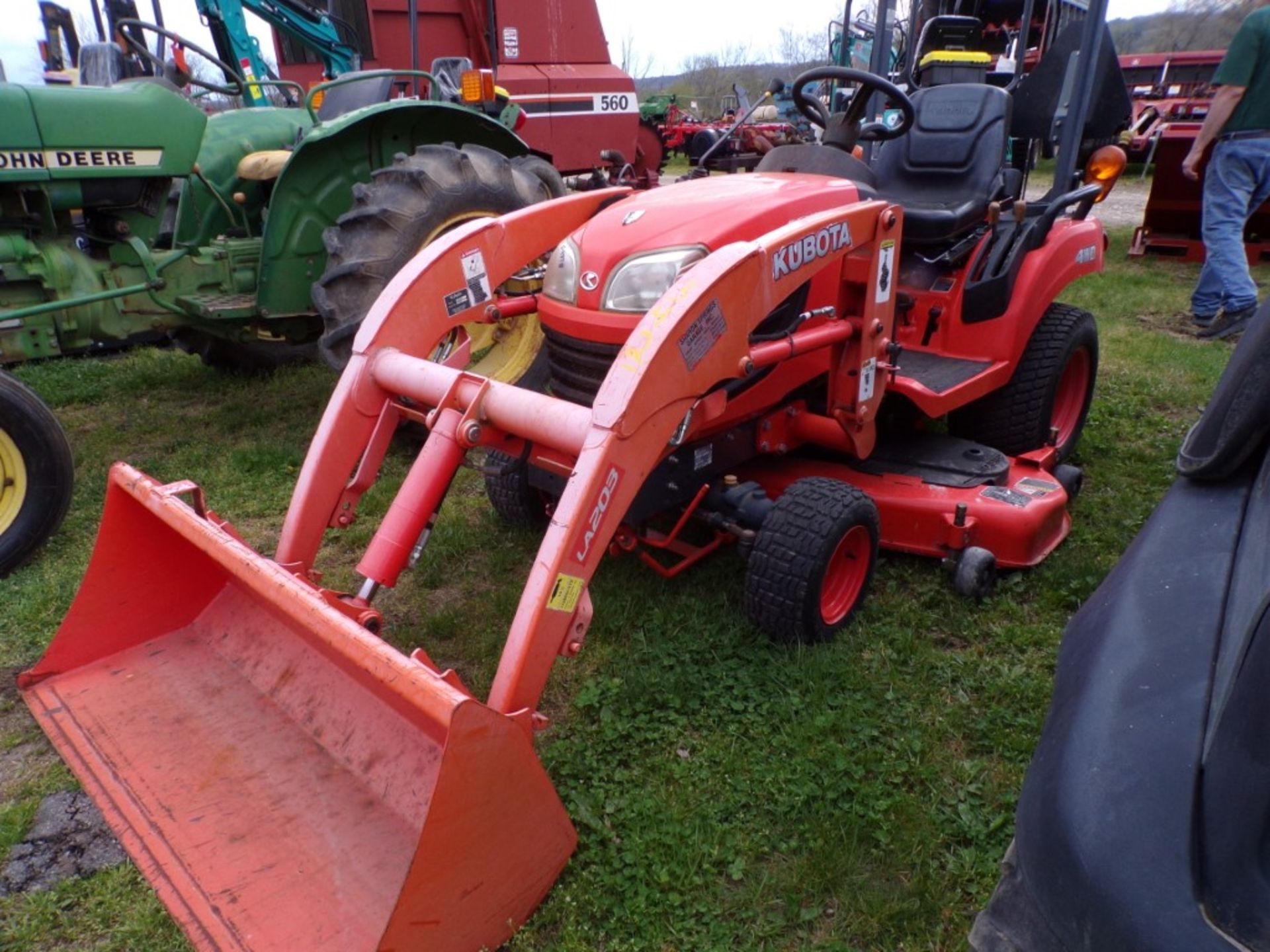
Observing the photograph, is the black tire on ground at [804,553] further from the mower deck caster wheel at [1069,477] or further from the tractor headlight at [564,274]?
the mower deck caster wheel at [1069,477]

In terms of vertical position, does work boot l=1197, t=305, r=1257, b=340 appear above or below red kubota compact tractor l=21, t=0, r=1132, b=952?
below

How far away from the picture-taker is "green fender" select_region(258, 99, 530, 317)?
3969 mm

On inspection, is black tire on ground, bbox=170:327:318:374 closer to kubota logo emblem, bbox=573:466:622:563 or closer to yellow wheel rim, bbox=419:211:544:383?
yellow wheel rim, bbox=419:211:544:383

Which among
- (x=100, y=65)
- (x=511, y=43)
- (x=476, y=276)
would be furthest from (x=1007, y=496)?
(x=511, y=43)

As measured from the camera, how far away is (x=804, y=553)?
8.05 feet

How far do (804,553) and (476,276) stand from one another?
124 cm

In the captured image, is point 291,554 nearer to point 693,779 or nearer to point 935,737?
point 693,779

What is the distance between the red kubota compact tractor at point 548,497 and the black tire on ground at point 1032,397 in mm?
12

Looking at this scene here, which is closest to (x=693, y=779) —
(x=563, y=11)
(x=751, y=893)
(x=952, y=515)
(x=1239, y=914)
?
(x=751, y=893)

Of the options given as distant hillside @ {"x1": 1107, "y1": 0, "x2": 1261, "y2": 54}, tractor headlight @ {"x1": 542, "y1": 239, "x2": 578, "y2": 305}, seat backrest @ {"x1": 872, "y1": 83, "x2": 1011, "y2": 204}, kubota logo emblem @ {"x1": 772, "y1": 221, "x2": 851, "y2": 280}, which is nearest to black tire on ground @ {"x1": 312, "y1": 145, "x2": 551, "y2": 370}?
tractor headlight @ {"x1": 542, "y1": 239, "x2": 578, "y2": 305}

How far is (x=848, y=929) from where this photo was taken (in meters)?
1.84

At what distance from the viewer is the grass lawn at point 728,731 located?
1871 millimetres

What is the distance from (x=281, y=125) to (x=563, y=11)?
3879 mm

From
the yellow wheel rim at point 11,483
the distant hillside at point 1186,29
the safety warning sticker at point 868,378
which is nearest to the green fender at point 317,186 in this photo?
the yellow wheel rim at point 11,483
